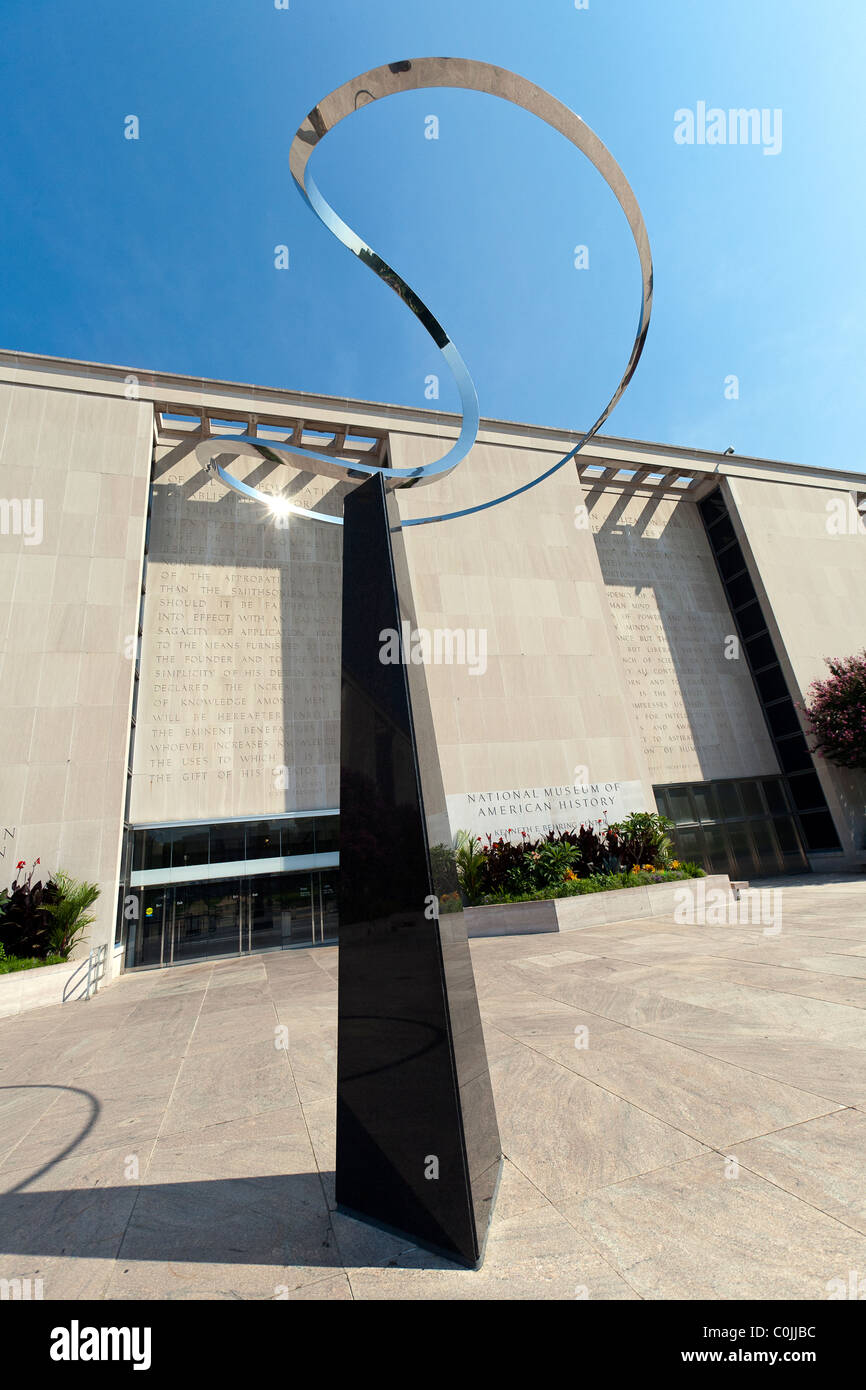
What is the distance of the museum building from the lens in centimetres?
1628

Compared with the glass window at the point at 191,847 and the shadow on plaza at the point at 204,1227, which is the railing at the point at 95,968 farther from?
the shadow on plaza at the point at 204,1227

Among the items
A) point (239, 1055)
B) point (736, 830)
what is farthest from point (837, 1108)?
point (736, 830)

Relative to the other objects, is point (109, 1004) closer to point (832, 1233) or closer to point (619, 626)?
point (832, 1233)

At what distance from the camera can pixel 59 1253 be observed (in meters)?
2.95

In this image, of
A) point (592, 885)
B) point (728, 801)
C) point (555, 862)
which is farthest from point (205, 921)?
point (728, 801)

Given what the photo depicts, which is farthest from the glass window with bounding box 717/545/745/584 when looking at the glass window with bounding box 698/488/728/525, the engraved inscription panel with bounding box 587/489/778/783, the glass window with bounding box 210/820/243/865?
the glass window with bounding box 210/820/243/865

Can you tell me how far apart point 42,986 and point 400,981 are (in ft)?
40.0

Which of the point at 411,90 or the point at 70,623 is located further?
the point at 70,623

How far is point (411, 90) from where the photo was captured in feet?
15.6

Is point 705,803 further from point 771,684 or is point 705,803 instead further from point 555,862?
point 555,862

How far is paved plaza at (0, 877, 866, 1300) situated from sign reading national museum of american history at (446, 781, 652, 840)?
33.1 ft

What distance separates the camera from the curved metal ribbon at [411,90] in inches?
179

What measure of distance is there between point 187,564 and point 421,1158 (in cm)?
2004

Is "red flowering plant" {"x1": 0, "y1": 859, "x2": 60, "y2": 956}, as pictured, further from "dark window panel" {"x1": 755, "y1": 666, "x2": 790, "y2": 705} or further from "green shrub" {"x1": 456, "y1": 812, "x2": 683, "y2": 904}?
"dark window panel" {"x1": 755, "y1": 666, "x2": 790, "y2": 705}
